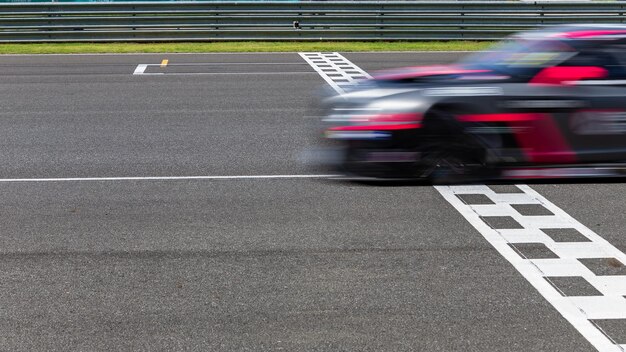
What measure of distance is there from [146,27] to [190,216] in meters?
18.4

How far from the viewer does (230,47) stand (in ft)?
83.5

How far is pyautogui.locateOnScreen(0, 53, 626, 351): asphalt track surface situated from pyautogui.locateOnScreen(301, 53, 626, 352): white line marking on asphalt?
114 millimetres

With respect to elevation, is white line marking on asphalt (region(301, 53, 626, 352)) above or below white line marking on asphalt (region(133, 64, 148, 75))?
above

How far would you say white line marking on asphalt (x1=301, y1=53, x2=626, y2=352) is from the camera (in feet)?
19.9

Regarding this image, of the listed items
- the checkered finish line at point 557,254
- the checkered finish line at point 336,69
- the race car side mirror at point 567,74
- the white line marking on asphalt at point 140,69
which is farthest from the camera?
the white line marking on asphalt at point 140,69

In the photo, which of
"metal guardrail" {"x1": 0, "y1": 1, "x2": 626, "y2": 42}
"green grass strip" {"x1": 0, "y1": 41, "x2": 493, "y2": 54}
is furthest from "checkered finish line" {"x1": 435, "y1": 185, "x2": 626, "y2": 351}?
"metal guardrail" {"x1": 0, "y1": 1, "x2": 626, "y2": 42}

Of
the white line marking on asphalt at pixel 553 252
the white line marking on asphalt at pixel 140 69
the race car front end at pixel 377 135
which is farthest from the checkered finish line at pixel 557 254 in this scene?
the white line marking on asphalt at pixel 140 69

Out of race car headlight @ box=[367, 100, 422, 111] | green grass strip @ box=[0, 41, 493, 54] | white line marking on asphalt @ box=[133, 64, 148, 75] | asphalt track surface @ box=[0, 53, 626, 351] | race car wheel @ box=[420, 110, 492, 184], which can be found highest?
race car headlight @ box=[367, 100, 422, 111]

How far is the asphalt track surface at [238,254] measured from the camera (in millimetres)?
5762

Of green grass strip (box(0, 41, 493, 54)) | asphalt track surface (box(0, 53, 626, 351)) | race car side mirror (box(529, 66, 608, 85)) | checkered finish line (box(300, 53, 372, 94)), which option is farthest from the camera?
green grass strip (box(0, 41, 493, 54))

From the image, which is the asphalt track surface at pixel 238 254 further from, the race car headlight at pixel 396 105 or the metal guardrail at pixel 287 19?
the metal guardrail at pixel 287 19

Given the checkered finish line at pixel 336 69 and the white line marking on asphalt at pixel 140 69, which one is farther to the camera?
the white line marking on asphalt at pixel 140 69

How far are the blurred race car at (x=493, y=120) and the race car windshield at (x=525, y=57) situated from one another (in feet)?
0.05

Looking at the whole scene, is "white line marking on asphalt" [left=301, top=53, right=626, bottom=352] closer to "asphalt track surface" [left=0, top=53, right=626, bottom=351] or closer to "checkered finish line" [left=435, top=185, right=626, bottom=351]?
"checkered finish line" [left=435, top=185, right=626, bottom=351]
